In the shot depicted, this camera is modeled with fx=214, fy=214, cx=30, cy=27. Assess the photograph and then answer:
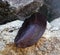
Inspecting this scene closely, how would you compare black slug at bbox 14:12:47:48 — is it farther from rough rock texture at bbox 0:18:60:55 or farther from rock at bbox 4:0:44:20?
rock at bbox 4:0:44:20

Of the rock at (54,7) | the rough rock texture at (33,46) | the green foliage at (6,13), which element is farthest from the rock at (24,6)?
the rock at (54,7)

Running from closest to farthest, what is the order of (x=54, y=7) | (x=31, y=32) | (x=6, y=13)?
(x=31, y=32) < (x=6, y=13) < (x=54, y=7)

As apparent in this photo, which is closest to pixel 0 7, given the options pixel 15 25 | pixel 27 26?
pixel 15 25

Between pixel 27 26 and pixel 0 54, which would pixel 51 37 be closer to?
pixel 27 26

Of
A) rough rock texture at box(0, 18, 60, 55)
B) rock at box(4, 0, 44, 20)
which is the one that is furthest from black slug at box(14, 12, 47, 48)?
rock at box(4, 0, 44, 20)

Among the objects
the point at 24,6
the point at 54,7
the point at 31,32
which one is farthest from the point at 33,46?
the point at 54,7

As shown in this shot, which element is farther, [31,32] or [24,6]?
[24,6]

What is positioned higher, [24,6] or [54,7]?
[24,6]

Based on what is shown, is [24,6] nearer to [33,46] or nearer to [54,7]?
[33,46]
